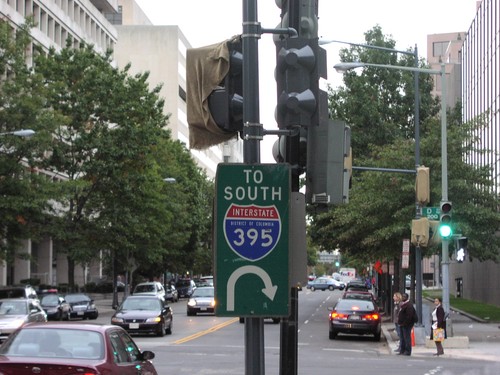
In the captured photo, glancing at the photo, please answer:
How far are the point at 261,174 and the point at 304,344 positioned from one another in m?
27.0

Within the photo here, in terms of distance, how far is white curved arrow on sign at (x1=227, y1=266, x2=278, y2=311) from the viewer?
6764mm

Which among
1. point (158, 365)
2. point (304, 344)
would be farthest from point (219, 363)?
point (304, 344)

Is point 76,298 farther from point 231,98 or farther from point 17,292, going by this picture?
point 231,98

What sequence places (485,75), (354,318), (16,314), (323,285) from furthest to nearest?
(323,285)
(485,75)
(354,318)
(16,314)

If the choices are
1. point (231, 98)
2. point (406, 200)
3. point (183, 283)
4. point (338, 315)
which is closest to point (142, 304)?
point (338, 315)

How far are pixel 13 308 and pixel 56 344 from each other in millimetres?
19739

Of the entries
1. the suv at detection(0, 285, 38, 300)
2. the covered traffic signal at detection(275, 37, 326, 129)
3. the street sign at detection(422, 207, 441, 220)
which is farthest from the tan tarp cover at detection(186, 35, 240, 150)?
the suv at detection(0, 285, 38, 300)

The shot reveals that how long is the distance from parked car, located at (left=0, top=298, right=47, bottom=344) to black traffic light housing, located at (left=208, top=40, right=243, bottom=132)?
76.7 feet

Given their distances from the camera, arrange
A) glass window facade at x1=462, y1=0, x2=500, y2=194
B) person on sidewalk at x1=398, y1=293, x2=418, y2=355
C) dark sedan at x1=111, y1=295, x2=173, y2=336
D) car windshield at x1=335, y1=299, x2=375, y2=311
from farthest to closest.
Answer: glass window facade at x1=462, y1=0, x2=500, y2=194 < car windshield at x1=335, y1=299, x2=375, y2=311 < dark sedan at x1=111, y1=295, x2=173, y2=336 < person on sidewalk at x1=398, y1=293, x2=418, y2=355

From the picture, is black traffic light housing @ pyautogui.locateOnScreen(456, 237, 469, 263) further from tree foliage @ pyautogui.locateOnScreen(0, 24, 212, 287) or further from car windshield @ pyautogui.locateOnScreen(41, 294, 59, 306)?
tree foliage @ pyautogui.locateOnScreen(0, 24, 212, 287)

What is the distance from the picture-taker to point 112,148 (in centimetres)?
5366

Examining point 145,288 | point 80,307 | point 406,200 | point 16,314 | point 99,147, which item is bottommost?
point 80,307

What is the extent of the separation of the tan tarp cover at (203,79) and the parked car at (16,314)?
2335cm

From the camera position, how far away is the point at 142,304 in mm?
36188
